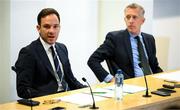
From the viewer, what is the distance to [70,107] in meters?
2.52

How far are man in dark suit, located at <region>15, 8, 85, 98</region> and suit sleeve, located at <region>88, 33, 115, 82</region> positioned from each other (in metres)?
0.44

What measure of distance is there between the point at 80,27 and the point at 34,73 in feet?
6.50

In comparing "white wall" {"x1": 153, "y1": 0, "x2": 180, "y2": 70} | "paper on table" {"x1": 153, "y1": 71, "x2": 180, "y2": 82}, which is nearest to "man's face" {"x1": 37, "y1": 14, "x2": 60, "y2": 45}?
"paper on table" {"x1": 153, "y1": 71, "x2": 180, "y2": 82}

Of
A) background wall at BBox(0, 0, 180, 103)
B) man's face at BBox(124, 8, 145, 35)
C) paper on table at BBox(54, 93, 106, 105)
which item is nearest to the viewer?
paper on table at BBox(54, 93, 106, 105)

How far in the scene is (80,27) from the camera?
5.08m

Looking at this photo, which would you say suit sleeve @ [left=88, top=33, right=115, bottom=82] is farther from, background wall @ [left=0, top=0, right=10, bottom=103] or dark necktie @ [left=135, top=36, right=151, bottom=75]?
background wall @ [left=0, top=0, right=10, bottom=103]

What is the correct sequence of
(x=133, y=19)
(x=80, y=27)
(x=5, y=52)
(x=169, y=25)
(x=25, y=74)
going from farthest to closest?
(x=169, y=25) < (x=80, y=27) < (x=133, y=19) < (x=5, y=52) < (x=25, y=74)

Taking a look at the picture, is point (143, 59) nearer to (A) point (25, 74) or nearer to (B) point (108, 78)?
(B) point (108, 78)

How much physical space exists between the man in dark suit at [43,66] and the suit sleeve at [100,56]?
436 mm

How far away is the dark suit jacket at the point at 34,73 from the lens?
10.2 ft

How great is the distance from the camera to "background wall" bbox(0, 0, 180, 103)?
13.1ft

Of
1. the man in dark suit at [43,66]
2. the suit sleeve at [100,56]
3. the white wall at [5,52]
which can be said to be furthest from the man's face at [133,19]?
the white wall at [5,52]

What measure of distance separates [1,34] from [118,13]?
6.78 ft

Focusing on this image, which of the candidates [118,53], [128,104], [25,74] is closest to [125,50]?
[118,53]
